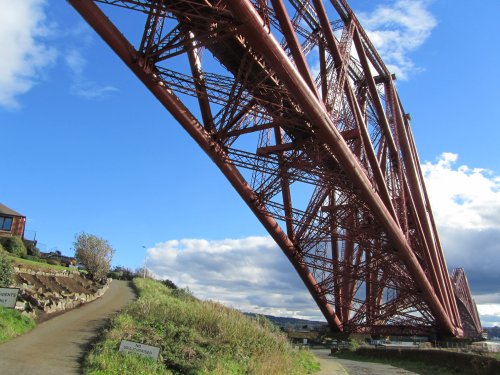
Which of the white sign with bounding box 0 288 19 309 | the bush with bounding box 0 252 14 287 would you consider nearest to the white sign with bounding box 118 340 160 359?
the white sign with bounding box 0 288 19 309

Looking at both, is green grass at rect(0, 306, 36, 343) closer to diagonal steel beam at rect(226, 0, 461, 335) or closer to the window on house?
diagonal steel beam at rect(226, 0, 461, 335)

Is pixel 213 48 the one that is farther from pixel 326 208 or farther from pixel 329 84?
pixel 326 208

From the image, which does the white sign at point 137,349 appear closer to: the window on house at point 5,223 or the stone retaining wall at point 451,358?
the stone retaining wall at point 451,358

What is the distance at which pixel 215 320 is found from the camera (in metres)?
17.0

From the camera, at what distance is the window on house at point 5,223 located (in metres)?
53.8

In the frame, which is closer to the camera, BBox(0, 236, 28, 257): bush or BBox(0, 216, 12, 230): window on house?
BBox(0, 236, 28, 257): bush

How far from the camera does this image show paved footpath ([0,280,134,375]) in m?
10.8

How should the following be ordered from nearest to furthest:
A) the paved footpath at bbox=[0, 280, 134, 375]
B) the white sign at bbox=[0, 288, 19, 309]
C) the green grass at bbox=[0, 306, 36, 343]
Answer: the paved footpath at bbox=[0, 280, 134, 375] → the green grass at bbox=[0, 306, 36, 343] → the white sign at bbox=[0, 288, 19, 309]

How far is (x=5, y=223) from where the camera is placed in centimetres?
5431

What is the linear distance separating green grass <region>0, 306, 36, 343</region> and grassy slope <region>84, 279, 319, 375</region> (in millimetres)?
2676

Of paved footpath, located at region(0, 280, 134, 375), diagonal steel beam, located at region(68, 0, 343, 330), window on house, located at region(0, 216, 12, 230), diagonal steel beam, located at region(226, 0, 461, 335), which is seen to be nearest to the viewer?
paved footpath, located at region(0, 280, 134, 375)

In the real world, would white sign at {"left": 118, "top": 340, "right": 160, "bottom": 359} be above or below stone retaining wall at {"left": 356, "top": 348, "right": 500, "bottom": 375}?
above

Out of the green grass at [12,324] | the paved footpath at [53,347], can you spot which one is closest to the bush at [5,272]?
the paved footpath at [53,347]

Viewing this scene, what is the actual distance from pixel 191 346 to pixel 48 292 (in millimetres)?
12573
